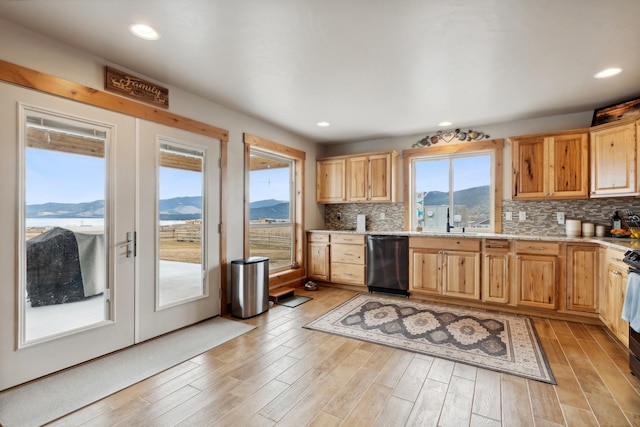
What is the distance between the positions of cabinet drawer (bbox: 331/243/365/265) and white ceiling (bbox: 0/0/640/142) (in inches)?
84.9

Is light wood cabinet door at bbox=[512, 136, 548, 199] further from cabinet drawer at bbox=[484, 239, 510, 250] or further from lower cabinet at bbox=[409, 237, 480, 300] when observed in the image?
lower cabinet at bbox=[409, 237, 480, 300]

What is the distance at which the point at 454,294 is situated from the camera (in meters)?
4.05

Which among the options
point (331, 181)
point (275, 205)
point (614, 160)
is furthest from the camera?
point (331, 181)

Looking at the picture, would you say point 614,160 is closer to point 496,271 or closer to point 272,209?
point 496,271

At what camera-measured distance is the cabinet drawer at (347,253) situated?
15.5 ft

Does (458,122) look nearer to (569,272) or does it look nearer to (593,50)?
(593,50)

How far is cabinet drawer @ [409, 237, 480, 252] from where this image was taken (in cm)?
395

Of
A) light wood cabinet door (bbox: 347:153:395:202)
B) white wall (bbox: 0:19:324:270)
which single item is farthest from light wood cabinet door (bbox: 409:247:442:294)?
white wall (bbox: 0:19:324:270)

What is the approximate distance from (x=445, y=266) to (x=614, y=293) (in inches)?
65.1

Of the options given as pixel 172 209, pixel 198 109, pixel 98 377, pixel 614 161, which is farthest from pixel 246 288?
pixel 614 161

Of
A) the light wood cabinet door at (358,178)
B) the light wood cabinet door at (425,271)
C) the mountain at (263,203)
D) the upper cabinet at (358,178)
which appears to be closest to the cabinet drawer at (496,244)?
the light wood cabinet door at (425,271)

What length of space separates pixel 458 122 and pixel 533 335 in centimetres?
279

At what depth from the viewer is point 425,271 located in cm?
424

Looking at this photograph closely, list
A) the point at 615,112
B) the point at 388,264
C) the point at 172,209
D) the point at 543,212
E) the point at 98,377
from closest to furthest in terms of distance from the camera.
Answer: the point at 98,377 < the point at 172,209 < the point at 615,112 < the point at 543,212 < the point at 388,264
